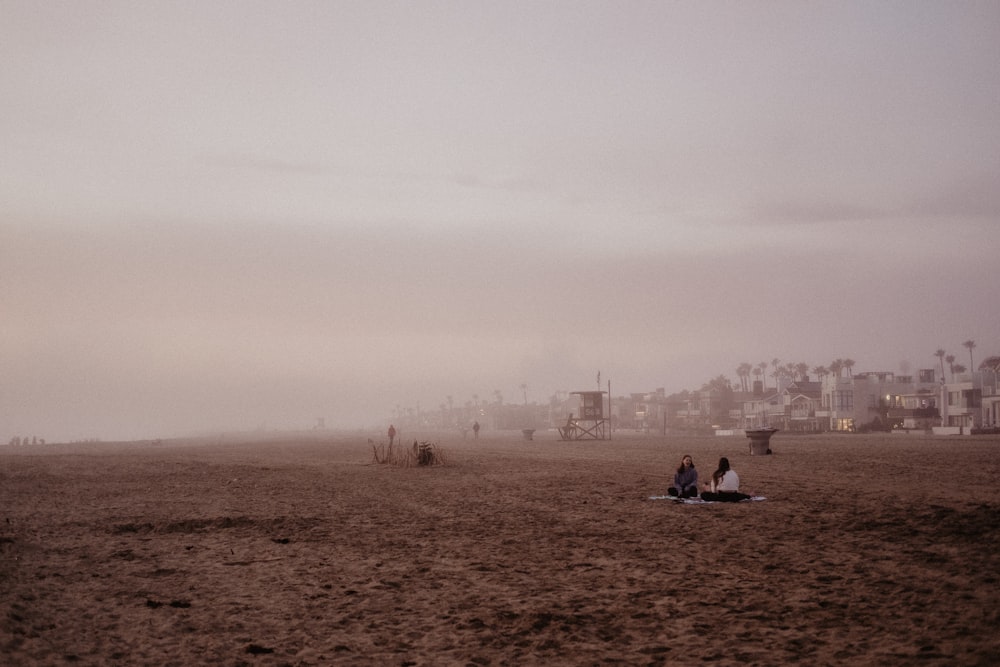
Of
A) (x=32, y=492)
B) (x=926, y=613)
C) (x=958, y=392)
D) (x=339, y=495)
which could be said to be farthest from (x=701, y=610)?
(x=958, y=392)

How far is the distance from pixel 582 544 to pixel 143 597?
680 cm

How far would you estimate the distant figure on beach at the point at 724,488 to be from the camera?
16.8 m

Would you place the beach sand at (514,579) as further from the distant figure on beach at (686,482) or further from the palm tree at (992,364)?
the palm tree at (992,364)

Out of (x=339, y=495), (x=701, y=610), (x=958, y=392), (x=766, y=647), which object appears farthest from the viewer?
(x=958, y=392)

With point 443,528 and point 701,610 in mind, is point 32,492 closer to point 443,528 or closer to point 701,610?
point 443,528

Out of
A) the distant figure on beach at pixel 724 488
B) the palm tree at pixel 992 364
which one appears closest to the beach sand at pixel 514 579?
the distant figure on beach at pixel 724 488

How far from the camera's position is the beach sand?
752cm

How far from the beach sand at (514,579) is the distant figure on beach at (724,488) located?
506mm

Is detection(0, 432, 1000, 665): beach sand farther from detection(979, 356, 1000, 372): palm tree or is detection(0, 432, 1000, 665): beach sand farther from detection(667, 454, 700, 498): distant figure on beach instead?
detection(979, 356, 1000, 372): palm tree

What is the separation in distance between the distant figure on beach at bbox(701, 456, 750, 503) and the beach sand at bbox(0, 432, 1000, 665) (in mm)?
506

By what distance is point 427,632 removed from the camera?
8.23 meters

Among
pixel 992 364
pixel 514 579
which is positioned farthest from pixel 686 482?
pixel 992 364

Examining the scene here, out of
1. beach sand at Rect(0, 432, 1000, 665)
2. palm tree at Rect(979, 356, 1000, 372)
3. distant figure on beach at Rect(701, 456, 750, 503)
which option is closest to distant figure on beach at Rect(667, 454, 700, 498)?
distant figure on beach at Rect(701, 456, 750, 503)

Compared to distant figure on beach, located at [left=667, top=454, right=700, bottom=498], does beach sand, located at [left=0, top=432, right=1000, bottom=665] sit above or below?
below
